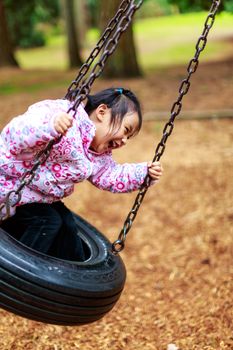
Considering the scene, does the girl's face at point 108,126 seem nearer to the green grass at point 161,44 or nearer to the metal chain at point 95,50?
the metal chain at point 95,50

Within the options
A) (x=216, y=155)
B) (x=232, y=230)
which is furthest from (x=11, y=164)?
(x=216, y=155)

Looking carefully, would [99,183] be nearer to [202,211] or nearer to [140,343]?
[140,343]

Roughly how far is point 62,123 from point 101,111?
37 cm

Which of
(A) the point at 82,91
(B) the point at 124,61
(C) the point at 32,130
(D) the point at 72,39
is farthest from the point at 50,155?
(D) the point at 72,39

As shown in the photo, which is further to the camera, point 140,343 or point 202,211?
point 202,211

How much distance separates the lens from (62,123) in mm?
2178

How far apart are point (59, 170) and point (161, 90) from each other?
7437 mm

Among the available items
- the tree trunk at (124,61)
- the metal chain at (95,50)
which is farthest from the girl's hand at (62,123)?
the tree trunk at (124,61)

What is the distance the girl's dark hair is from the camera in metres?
2.49

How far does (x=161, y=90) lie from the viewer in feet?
31.8

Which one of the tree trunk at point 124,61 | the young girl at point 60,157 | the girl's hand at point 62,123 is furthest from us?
the tree trunk at point 124,61

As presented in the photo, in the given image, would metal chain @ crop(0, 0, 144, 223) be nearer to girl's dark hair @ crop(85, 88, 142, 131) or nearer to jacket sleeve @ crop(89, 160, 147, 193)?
girl's dark hair @ crop(85, 88, 142, 131)

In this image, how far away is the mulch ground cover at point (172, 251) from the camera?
140 inches

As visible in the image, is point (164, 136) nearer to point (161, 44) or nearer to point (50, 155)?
point (50, 155)
